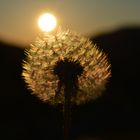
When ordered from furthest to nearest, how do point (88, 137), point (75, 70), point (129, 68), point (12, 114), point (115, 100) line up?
point (129, 68) < point (115, 100) < point (12, 114) < point (88, 137) < point (75, 70)

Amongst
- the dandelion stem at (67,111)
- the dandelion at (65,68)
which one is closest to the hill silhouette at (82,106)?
the dandelion at (65,68)

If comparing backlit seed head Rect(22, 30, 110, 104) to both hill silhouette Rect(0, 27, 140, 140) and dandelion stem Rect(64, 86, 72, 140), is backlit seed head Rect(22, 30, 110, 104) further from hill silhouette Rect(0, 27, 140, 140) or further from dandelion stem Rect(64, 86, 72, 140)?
hill silhouette Rect(0, 27, 140, 140)

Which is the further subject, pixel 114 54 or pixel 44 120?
pixel 114 54

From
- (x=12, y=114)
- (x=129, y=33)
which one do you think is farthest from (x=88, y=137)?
(x=129, y=33)

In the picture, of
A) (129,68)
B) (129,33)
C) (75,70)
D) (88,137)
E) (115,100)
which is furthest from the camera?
(129,33)

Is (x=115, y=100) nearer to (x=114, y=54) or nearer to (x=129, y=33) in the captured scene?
(x=114, y=54)

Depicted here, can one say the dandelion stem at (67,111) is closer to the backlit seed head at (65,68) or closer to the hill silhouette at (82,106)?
the backlit seed head at (65,68)

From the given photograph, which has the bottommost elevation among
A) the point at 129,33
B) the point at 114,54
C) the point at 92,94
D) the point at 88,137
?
the point at 92,94
